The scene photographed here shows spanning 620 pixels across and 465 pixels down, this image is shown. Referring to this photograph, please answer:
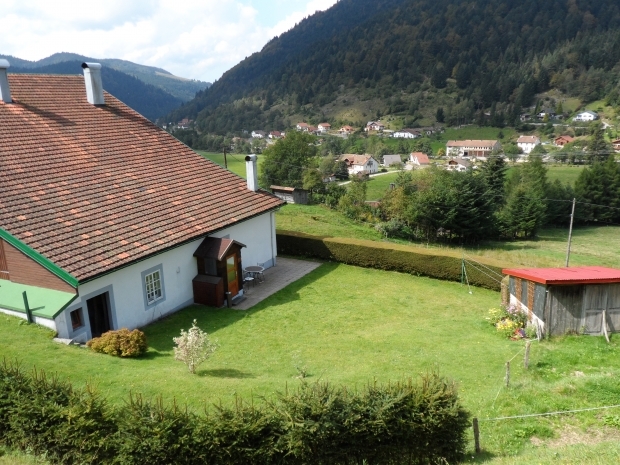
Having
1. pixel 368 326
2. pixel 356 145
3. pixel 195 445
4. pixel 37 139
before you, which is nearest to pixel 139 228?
pixel 37 139

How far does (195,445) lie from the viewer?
734 cm

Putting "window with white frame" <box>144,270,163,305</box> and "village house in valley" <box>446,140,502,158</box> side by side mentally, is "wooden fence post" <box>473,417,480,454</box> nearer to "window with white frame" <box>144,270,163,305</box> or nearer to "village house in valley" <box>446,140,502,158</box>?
"window with white frame" <box>144,270,163,305</box>

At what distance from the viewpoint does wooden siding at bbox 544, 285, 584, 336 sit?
14398mm

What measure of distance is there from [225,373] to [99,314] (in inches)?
221

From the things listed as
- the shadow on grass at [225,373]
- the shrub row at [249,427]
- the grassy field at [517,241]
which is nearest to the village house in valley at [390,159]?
the grassy field at [517,241]

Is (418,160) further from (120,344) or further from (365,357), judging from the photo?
(120,344)

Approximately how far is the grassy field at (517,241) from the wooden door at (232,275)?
10.3m

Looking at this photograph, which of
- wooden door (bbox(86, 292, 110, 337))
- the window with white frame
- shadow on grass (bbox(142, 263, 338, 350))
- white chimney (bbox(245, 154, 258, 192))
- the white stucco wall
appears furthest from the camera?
white chimney (bbox(245, 154, 258, 192))

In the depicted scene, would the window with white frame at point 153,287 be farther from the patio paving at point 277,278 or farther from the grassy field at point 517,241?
the grassy field at point 517,241

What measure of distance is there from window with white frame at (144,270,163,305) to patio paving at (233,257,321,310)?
3.13 m

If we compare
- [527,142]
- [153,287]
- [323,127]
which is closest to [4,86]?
[153,287]

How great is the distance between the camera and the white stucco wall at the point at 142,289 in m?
14.5

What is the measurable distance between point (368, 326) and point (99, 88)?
16.8 metres

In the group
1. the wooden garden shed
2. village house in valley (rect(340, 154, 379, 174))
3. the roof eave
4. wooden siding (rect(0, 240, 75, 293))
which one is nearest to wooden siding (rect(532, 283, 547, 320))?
the wooden garden shed
